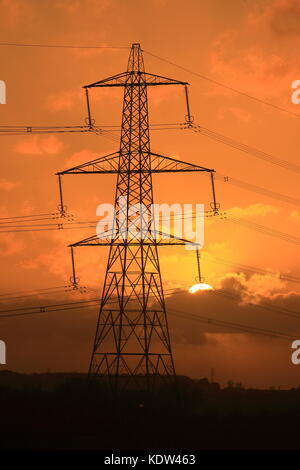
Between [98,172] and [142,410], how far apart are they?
19676 millimetres

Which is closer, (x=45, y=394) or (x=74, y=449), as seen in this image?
(x=74, y=449)

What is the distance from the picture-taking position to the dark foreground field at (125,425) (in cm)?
6412

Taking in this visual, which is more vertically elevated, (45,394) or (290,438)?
(45,394)

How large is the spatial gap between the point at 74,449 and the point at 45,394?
952 inches

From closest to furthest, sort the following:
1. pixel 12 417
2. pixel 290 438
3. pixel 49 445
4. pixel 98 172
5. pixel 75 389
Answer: pixel 98 172 → pixel 49 445 → pixel 12 417 → pixel 290 438 → pixel 75 389

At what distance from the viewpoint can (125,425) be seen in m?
64.9

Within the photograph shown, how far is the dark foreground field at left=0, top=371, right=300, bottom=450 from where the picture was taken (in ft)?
210

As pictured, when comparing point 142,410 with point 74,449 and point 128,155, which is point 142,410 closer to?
point 74,449

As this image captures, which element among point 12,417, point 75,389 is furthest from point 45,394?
point 12,417

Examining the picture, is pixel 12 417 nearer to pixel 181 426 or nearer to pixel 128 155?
pixel 181 426

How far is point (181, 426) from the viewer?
222 feet
